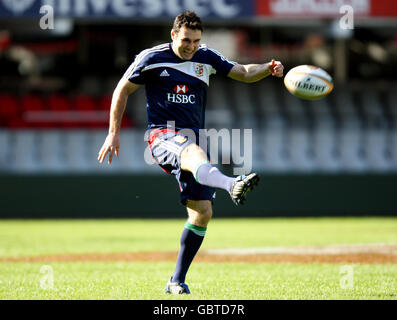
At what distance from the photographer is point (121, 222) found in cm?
1817

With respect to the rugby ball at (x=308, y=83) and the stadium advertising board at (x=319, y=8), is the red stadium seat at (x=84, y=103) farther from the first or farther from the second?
the rugby ball at (x=308, y=83)

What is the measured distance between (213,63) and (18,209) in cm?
1324

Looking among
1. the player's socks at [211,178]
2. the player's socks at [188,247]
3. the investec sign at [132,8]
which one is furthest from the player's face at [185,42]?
the investec sign at [132,8]

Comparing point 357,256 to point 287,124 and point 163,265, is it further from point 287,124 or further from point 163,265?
point 287,124

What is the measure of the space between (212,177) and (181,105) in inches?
42.1

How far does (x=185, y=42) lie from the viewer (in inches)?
Result: 253

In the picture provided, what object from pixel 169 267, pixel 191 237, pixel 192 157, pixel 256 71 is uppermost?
pixel 256 71

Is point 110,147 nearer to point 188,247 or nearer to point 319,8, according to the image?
point 188,247

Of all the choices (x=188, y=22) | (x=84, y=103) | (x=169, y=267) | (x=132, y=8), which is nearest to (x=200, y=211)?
(x=188, y=22)

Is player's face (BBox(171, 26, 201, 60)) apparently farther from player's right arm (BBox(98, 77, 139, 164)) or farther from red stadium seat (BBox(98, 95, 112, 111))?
red stadium seat (BBox(98, 95, 112, 111))

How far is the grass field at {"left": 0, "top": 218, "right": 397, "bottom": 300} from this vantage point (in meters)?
6.53

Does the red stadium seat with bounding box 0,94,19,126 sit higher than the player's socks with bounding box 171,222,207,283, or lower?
higher

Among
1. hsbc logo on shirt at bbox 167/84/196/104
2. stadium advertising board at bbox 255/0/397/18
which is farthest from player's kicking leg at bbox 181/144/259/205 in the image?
stadium advertising board at bbox 255/0/397/18

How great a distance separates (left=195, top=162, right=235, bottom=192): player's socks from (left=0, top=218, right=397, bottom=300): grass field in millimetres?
1032
